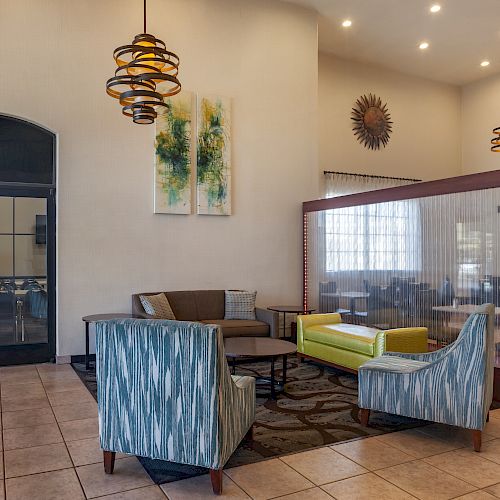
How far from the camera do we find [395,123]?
10164 millimetres

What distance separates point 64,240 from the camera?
20.2 feet

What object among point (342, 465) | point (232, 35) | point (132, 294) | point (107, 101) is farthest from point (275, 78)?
point (342, 465)

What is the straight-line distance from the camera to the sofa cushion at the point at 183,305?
21.4 ft

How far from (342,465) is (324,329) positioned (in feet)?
8.26

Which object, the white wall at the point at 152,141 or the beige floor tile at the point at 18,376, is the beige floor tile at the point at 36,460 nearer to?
the beige floor tile at the point at 18,376

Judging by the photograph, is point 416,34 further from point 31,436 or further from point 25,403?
A: point 31,436

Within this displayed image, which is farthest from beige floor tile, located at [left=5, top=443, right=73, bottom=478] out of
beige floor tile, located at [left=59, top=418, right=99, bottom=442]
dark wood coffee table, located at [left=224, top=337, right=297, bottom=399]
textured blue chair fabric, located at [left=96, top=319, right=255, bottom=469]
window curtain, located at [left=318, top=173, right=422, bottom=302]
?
window curtain, located at [left=318, top=173, right=422, bottom=302]

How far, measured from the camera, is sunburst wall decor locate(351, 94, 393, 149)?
9.71 m

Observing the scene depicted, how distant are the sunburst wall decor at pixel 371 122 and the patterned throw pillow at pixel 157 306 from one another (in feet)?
17.5

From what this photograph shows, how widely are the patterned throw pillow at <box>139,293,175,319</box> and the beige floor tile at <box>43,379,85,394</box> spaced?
3.65ft

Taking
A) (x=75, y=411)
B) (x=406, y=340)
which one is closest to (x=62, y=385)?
(x=75, y=411)

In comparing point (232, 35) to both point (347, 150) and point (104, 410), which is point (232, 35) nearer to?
point (347, 150)

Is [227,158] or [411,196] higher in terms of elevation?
[227,158]

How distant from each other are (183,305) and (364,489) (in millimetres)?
4028
